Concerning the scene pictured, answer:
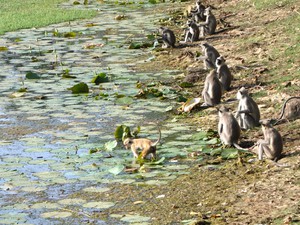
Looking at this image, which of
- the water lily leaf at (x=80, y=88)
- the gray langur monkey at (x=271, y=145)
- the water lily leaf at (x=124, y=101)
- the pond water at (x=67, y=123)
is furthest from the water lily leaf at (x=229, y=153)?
the water lily leaf at (x=80, y=88)

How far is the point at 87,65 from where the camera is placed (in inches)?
586

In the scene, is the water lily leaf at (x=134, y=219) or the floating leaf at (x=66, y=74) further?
the floating leaf at (x=66, y=74)

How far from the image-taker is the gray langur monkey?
829 cm

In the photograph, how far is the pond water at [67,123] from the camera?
26.3 feet

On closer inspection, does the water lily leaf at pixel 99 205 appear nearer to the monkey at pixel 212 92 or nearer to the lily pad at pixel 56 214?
the lily pad at pixel 56 214

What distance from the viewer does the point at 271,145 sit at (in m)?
8.31

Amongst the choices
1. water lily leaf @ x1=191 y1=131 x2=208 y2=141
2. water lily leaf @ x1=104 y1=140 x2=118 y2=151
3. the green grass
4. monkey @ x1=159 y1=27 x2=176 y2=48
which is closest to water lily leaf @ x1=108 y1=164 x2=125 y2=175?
water lily leaf @ x1=104 y1=140 x2=118 y2=151

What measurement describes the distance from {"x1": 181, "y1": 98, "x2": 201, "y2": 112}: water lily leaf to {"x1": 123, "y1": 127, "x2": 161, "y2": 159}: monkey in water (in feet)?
5.98

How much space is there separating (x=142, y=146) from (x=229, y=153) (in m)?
1.02

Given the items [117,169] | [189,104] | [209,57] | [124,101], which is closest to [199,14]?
[209,57]

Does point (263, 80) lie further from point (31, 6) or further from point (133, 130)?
point (31, 6)

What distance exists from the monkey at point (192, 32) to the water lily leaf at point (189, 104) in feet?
17.2

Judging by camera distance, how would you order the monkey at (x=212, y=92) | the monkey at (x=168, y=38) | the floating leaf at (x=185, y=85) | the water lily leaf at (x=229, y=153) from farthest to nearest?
1. the monkey at (x=168, y=38)
2. the floating leaf at (x=185, y=85)
3. the monkey at (x=212, y=92)
4. the water lily leaf at (x=229, y=153)

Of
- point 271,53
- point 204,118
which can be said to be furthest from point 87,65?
point 204,118
